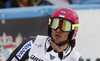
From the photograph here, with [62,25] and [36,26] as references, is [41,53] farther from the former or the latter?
[36,26]

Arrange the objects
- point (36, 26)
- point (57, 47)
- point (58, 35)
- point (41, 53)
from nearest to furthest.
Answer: point (58, 35), point (57, 47), point (41, 53), point (36, 26)

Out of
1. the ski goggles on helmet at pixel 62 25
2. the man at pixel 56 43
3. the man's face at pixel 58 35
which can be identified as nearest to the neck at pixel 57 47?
the man at pixel 56 43

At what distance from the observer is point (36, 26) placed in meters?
5.29

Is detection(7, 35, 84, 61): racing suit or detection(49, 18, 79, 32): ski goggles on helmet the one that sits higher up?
detection(49, 18, 79, 32): ski goggles on helmet

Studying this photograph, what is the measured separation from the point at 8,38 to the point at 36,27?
64 cm

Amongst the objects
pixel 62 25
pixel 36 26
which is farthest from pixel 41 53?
pixel 36 26

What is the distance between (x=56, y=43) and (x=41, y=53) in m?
0.31

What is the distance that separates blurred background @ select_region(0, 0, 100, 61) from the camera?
508 centimetres

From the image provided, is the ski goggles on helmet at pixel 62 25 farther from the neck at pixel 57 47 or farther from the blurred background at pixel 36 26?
the blurred background at pixel 36 26

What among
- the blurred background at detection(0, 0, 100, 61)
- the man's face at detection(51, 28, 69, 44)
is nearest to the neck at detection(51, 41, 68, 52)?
the man's face at detection(51, 28, 69, 44)

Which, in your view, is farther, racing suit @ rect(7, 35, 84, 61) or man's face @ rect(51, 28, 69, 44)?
racing suit @ rect(7, 35, 84, 61)

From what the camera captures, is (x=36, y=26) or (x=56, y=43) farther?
(x=36, y=26)

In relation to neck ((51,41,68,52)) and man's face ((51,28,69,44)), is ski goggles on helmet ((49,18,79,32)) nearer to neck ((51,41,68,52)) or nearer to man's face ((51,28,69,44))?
man's face ((51,28,69,44))

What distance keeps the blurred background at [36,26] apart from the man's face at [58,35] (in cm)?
195
